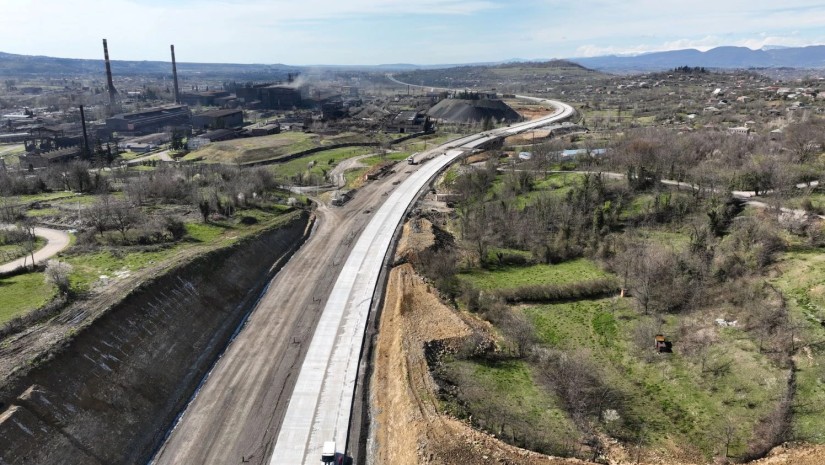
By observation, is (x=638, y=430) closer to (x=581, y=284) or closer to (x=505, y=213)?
(x=581, y=284)

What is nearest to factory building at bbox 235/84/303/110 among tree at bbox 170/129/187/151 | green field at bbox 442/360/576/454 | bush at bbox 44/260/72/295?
tree at bbox 170/129/187/151

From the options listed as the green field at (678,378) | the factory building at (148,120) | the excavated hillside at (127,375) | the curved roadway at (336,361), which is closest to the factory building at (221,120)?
the factory building at (148,120)

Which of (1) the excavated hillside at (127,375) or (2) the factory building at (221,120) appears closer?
(1) the excavated hillside at (127,375)

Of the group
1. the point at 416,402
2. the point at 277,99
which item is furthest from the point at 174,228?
the point at 277,99

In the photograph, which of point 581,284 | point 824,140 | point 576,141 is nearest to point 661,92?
point 576,141

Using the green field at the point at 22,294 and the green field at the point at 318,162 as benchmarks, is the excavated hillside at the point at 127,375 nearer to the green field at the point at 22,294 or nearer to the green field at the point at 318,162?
the green field at the point at 22,294
